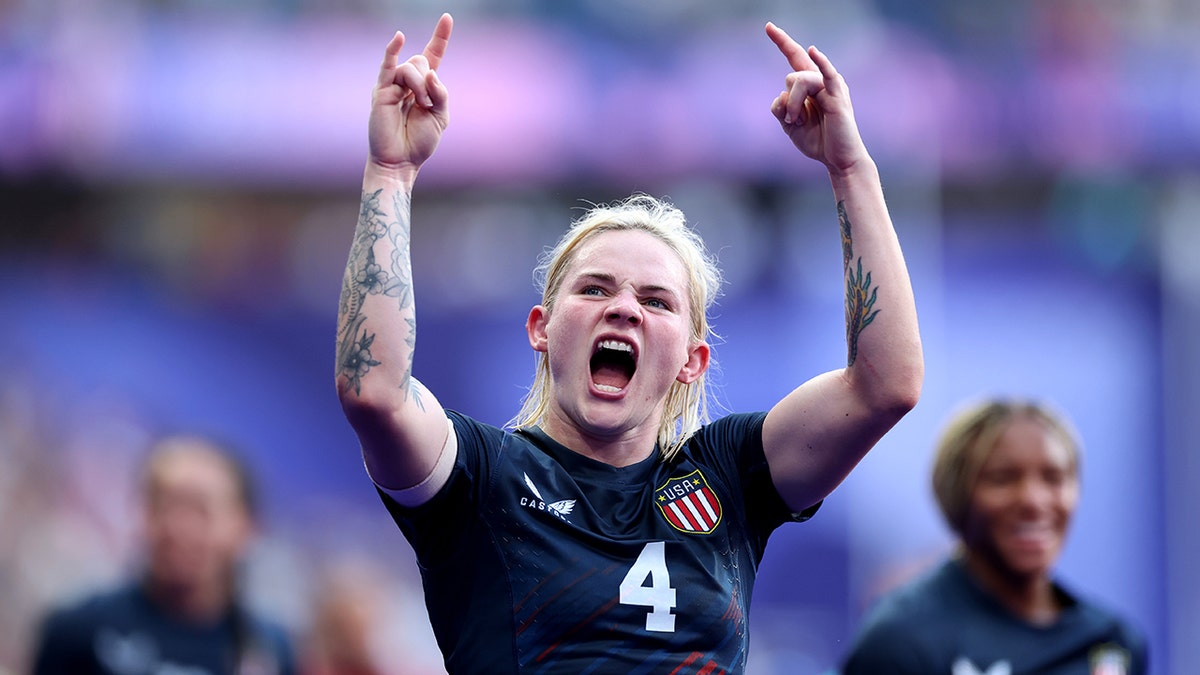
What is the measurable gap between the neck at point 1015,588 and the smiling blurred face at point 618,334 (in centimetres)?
169

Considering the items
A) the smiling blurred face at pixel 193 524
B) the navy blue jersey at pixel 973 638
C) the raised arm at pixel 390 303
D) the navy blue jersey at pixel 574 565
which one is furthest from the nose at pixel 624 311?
the smiling blurred face at pixel 193 524

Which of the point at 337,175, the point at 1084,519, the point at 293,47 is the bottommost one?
the point at 1084,519

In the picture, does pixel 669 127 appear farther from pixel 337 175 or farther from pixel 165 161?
pixel 165 161

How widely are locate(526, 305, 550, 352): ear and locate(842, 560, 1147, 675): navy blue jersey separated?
5.07ft

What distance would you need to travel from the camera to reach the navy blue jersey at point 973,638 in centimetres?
409

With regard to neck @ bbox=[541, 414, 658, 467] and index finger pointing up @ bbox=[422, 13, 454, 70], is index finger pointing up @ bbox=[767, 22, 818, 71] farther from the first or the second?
neck @ bbox=[541, 414, 658, 467]

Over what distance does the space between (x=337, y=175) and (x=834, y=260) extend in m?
4.40

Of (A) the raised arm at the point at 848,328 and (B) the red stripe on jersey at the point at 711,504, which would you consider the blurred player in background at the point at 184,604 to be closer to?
(B) the red stripe on jersey at the point at 711,504

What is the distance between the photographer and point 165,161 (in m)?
12.5

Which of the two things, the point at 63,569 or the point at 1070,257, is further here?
the point at 1070,257

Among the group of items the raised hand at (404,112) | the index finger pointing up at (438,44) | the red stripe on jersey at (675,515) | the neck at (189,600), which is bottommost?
the neck at (189,600)

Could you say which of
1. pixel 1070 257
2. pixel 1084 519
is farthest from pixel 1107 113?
pixel 1084 519

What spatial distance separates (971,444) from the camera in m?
4.49

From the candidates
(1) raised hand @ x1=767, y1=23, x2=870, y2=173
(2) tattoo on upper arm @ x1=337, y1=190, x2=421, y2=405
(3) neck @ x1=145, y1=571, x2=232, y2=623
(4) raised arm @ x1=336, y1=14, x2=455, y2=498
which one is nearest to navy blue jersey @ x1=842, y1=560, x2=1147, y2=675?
(1) raised hand @ x1=767, y1=23, x2=870, y2=173
